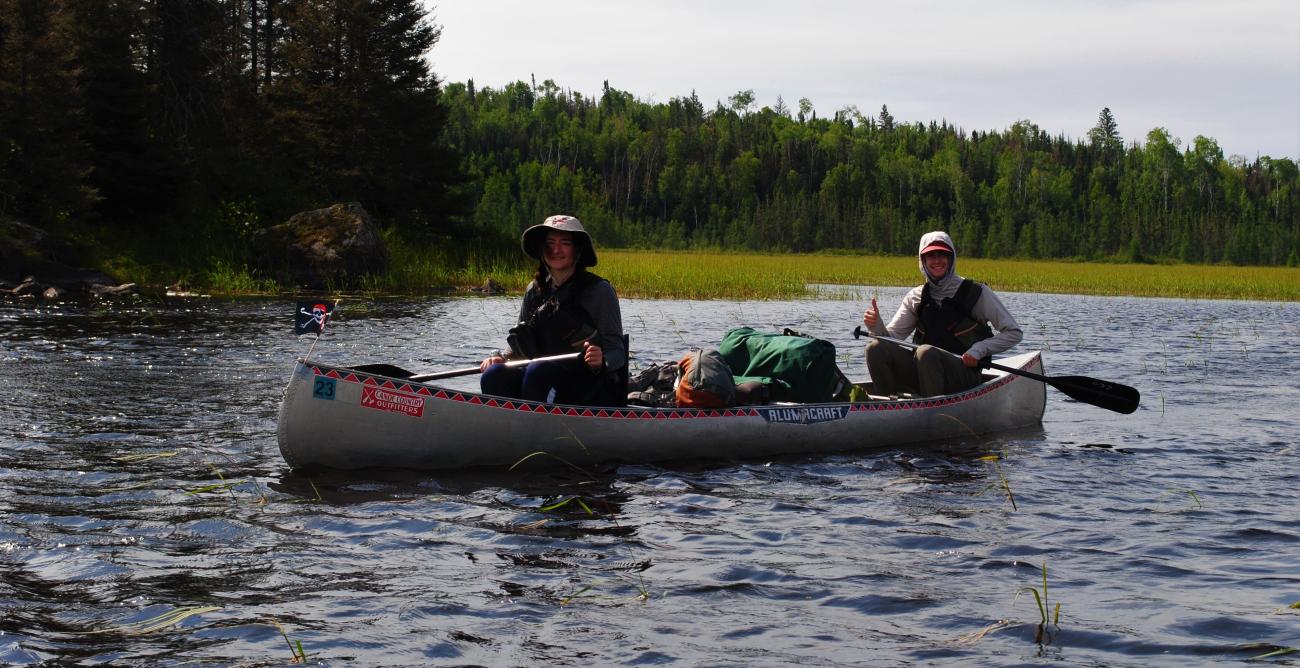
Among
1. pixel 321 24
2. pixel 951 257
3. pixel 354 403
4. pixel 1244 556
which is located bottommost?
pixel 1244 556

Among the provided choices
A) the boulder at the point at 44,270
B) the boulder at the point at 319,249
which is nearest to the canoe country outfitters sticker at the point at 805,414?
the boulder at the point at 44,270

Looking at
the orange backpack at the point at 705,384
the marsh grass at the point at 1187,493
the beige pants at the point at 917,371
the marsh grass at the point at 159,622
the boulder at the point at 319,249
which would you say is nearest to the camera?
the marsh grass at the point at 159,622

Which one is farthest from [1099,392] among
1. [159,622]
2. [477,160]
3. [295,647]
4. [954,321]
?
[477,160]

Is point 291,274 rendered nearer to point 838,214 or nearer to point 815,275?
point 815,275

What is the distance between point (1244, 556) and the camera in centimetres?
667

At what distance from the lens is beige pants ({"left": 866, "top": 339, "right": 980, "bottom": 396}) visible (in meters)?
10.6

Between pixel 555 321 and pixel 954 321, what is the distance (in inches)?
161

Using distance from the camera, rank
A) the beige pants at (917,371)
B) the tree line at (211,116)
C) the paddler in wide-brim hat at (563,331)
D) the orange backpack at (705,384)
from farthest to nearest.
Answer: the tree line at (211,116)
the beige pants at (917,371)
the orange backpack at (705,384)
the paddler in wide-brim hat at (563,331)

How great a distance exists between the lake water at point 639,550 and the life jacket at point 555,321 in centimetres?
96

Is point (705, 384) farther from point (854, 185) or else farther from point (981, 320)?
point (854, 185)

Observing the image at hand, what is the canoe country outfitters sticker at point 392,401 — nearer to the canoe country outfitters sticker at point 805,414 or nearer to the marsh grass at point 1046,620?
the canoe country outfitters sticker at point 805,414

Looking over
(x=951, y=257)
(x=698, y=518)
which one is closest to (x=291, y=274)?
(x=951, y=257)

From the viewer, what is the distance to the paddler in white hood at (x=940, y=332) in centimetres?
1064

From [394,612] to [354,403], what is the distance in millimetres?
2825
